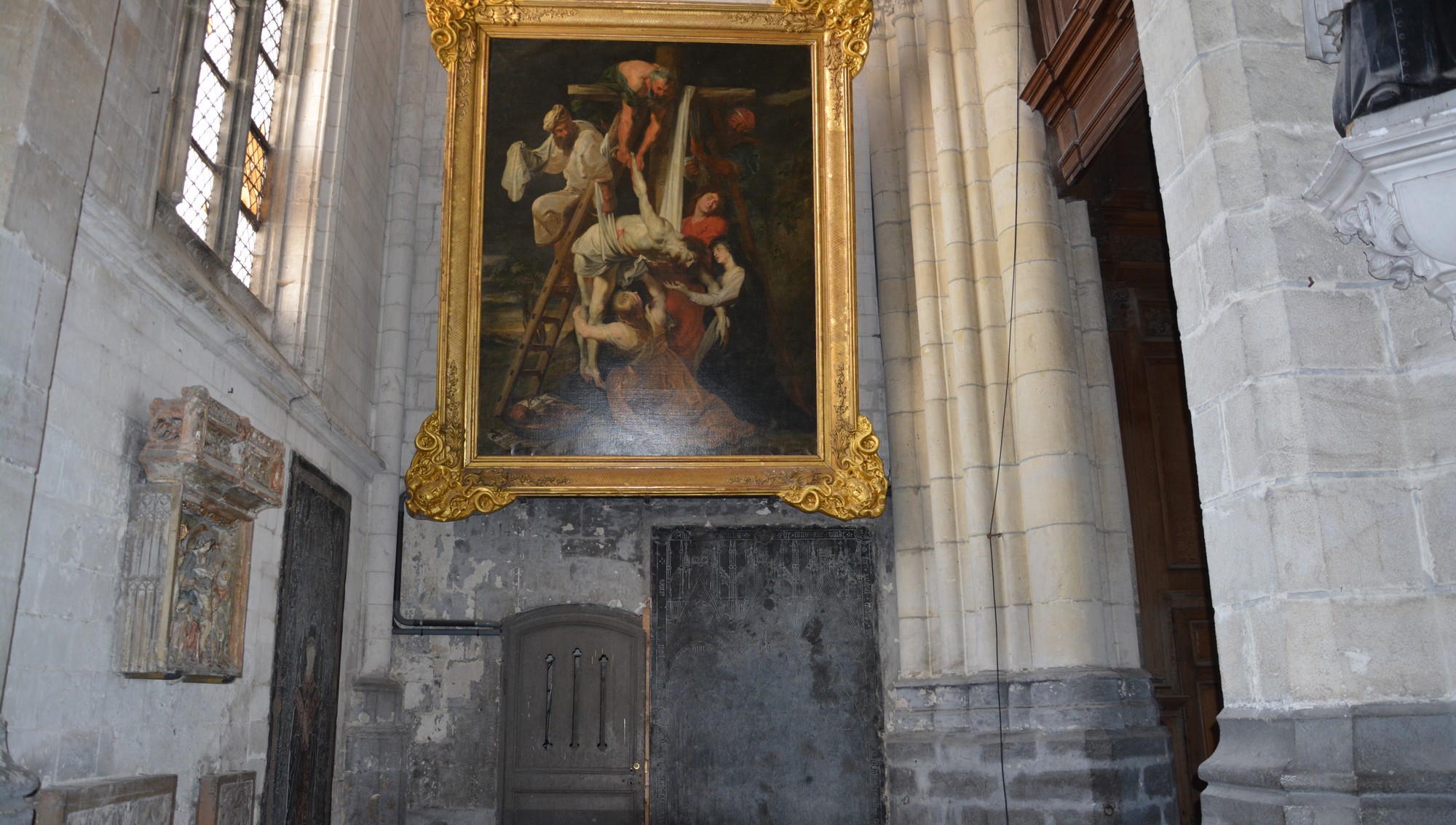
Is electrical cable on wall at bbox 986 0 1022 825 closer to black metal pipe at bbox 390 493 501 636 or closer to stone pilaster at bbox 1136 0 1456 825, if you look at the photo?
stone pilaster at bbox 1136 0 1456 825

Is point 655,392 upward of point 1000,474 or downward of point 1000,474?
upward

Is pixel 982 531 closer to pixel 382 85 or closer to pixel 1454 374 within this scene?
pixel 1454 374

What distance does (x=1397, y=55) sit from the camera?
9.50 feet

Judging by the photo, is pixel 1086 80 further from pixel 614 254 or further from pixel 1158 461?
pixel 614 254

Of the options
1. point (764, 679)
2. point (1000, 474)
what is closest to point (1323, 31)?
point (1000, 474)

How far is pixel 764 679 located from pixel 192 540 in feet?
14.0

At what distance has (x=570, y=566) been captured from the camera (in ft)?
26.3

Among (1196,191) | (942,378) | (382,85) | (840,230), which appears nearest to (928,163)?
(840,230)

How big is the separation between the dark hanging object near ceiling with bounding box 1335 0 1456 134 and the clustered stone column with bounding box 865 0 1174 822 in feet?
11.5

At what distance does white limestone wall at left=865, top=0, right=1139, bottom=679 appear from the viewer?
6.27 m

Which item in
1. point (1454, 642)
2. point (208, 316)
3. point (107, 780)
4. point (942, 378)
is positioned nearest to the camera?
point (1454, 642)

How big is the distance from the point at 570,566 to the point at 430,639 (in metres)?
1.05

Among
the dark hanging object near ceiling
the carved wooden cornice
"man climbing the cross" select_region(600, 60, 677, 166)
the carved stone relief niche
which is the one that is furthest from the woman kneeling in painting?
the dark hanging object near ceiling

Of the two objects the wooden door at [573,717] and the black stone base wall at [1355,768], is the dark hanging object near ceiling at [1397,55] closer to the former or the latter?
the black stone base wall at [1355,768]
